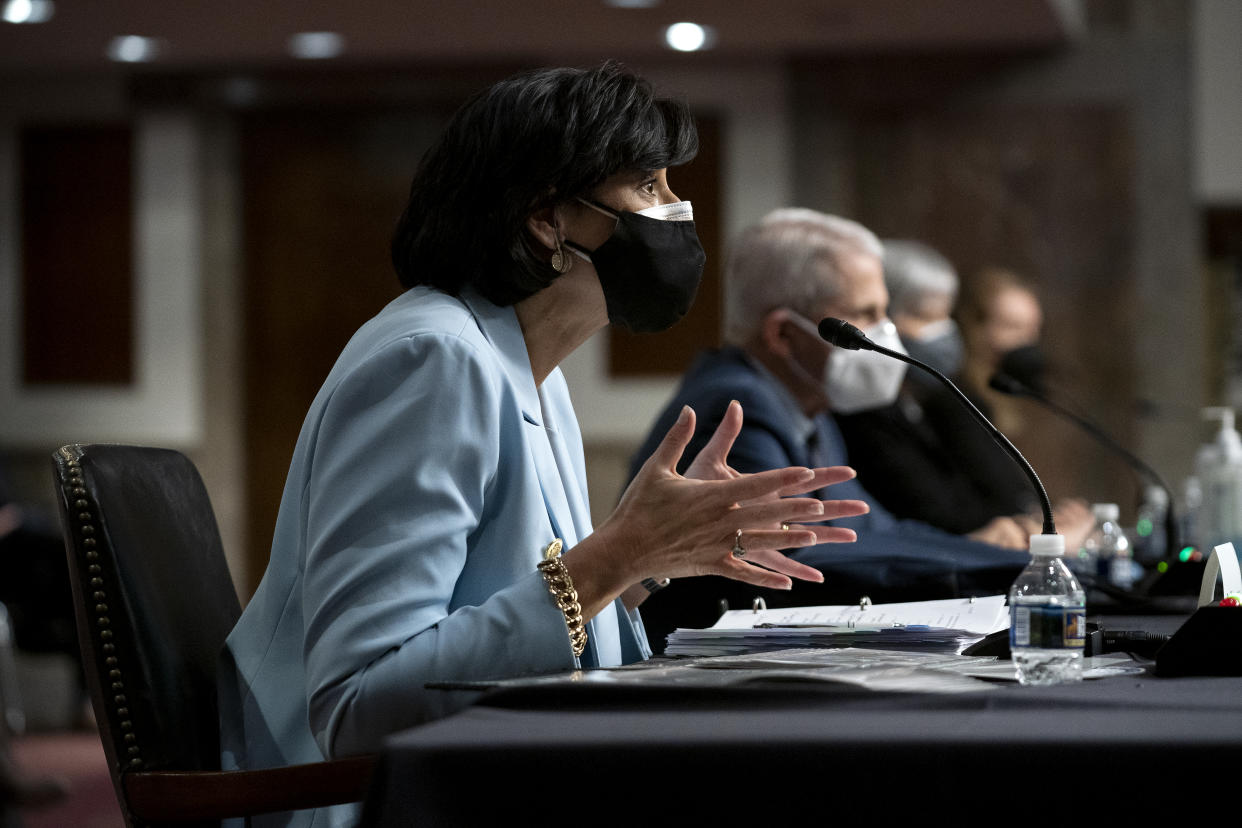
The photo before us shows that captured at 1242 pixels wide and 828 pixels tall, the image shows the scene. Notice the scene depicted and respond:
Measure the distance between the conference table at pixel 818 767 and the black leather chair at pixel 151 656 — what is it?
0.38m

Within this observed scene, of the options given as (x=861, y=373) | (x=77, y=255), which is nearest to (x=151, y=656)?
(x=861, y=373)

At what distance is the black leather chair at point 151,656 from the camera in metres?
1.28

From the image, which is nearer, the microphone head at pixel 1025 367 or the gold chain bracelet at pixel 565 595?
the gold chain bracelet at pixel 565 595

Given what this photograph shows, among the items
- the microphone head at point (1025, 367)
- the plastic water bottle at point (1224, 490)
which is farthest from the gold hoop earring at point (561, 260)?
the microphone head at point (1025, 367)

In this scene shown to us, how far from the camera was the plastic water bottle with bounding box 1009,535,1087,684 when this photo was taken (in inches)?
45.1

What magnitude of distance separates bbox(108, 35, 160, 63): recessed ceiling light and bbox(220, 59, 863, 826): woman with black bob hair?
475 centimetres

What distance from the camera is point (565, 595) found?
48.9 inches

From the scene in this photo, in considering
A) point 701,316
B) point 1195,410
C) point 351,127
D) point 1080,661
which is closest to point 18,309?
point 351,127

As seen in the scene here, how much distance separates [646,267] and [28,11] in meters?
4.71

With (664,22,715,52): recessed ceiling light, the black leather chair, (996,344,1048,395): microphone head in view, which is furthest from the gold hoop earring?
(664,22,715,52): recessed ceiling light

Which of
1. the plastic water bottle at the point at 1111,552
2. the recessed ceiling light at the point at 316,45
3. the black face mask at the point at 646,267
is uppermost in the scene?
the recessed ceiling light at the point at 316,45

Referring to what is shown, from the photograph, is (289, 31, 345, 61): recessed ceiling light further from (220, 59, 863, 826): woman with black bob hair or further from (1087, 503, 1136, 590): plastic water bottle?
(220, 59, 863, 826): woman with black bob hair

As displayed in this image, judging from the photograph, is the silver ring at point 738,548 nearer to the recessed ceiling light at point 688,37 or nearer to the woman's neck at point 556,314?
the woman's neck at point 556,314

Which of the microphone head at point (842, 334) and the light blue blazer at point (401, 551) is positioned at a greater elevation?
the microphone head at point (842, 334)
